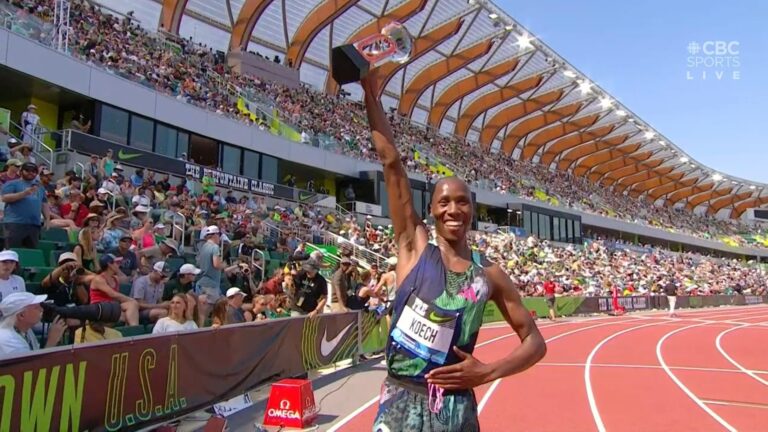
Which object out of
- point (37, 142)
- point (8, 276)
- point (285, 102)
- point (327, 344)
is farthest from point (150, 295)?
point (285, 102)

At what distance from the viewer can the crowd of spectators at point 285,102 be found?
20.6 meters

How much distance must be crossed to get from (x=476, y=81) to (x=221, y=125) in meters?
25.1

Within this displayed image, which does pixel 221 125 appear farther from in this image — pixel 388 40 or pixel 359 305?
pixel 388 40

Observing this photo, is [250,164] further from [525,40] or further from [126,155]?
[525,40]

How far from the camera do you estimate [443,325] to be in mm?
2232

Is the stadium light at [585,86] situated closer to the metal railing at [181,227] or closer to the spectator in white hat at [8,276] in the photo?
the metal railing at [181,227]

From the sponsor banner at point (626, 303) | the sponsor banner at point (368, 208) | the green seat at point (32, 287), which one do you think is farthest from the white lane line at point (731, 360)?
the sponsor banner at point (368, 208)

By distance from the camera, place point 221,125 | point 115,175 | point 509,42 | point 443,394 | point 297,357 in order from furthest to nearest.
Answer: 1. point 509,42
2. point 221,125
3. point 115,175
4. point 297,357
5. point 443,394

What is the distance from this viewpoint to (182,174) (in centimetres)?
2027

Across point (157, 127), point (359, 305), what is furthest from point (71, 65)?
point (359, 305)

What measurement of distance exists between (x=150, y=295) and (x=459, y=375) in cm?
652

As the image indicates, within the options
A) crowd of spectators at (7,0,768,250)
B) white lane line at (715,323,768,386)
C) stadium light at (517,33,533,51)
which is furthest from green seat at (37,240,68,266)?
stadium light at (517,33,533,51)

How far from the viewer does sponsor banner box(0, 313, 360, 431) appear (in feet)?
14.0

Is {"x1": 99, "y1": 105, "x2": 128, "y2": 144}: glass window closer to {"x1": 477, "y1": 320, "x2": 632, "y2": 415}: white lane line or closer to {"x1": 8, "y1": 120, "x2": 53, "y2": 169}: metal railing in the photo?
{"x1": 8, "y1": 120, "x2": 53, "y2": 169}: metal railing
